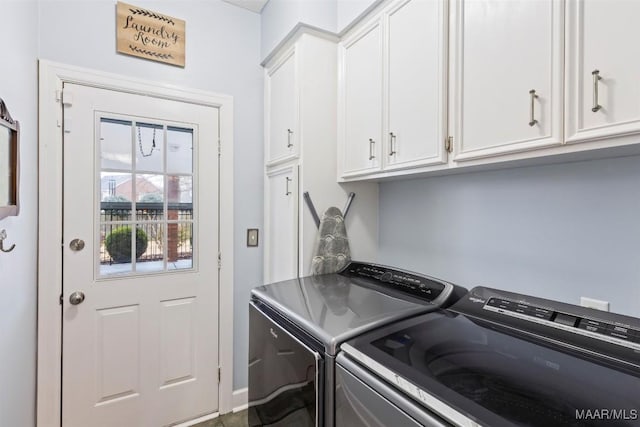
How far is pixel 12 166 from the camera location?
3.70 feet

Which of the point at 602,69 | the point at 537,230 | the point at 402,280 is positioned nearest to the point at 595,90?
the point at 602,69

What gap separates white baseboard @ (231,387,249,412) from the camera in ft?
6.94

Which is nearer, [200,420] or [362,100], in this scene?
[362,100]

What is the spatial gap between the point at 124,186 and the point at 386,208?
60.0 inches

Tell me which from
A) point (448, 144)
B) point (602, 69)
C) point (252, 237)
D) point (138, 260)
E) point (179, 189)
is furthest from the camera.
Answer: point (252, 237)

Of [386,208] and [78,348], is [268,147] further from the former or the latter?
[78,348]

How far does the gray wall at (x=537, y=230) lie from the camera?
102 cm

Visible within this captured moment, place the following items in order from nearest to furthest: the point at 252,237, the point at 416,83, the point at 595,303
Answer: the point at 595,303, the point at 416,83, the point at 252,237

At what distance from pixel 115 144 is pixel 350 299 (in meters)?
1.56

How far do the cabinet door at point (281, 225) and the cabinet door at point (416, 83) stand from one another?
25.1 inches

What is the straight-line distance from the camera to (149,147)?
1876 mm

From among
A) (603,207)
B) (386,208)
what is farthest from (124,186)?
(603,207)

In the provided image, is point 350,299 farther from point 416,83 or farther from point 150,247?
point 150,247

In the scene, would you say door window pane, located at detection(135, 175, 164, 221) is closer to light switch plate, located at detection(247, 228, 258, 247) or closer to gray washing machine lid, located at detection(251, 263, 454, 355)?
light switch plate, located at detection(247, 228, 258, 247)
